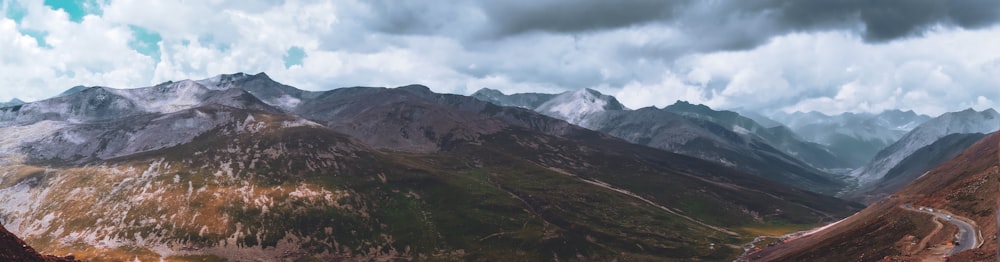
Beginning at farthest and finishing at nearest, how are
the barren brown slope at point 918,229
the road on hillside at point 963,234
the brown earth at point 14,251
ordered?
the barren brown slope at point 918,229
the road on hillside at point 963,234
the brown earth at point 14,251

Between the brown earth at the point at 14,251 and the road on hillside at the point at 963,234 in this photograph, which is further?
the road on hillside at the point at 963,234

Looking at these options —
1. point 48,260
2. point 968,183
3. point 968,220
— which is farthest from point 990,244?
point 48,260

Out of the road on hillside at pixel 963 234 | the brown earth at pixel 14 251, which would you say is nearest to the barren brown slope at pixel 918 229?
the road on hillside at pixel 963 234

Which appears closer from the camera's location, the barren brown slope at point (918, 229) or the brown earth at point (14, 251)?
the brown earth at point (14, 251)

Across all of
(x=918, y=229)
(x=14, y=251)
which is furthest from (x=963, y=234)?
(x=14, y=251)

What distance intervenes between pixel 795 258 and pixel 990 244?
178 feet

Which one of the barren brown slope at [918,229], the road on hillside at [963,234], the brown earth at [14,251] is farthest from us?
the barren brown slope at [918,229]

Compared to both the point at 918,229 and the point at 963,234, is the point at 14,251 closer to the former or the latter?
the point at 963,234

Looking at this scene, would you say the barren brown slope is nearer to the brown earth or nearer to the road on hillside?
the road on hillside

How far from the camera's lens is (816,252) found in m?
134

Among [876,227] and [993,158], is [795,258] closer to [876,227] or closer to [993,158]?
[876,227]

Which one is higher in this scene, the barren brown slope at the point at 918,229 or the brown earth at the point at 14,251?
the barren brown slope at the point at 918,229

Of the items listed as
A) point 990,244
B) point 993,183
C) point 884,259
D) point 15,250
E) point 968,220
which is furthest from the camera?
point 993,183

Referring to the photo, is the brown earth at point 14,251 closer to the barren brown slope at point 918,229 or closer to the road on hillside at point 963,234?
the barren brown slope at point 918,229
